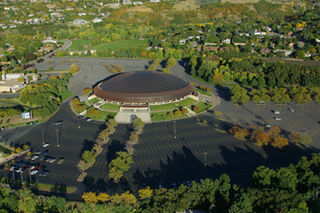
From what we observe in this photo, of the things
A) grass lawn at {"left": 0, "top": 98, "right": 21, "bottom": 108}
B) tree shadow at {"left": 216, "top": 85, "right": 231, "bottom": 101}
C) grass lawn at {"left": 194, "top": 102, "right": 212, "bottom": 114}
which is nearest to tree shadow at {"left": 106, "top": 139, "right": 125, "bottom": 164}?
grass lawn at {"left": 194, "top": 102, "right": 212, "bottom": 114}

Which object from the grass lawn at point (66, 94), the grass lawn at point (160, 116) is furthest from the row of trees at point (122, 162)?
the grass lawn at point (66, 94)

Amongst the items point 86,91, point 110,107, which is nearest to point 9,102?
point 86,91

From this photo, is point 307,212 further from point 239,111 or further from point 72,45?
point 72,45

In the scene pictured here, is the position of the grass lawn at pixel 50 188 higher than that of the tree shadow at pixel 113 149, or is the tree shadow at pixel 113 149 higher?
the tree shadow at pixel 113 149

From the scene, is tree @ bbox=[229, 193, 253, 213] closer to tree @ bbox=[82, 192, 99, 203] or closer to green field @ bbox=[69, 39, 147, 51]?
tree @ bbox=[82, 192, 99, 203]

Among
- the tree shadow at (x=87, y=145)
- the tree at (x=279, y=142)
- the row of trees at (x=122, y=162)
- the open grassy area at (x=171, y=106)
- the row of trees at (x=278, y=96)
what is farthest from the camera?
the row of trees at (x=278, y=96)

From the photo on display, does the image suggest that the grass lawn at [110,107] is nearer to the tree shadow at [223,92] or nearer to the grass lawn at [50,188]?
the tree shadow at [223,92]
